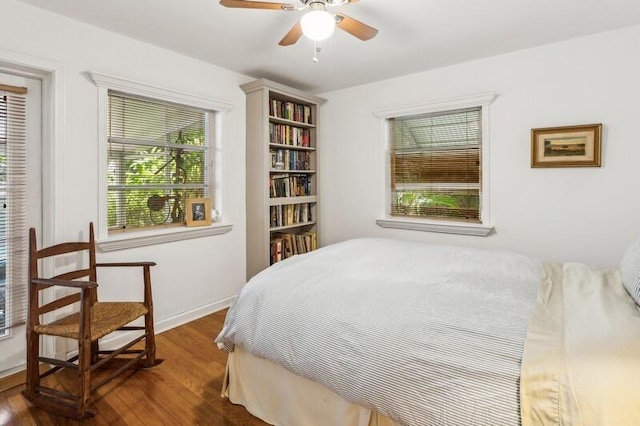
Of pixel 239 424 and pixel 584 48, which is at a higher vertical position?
pixel 584 48

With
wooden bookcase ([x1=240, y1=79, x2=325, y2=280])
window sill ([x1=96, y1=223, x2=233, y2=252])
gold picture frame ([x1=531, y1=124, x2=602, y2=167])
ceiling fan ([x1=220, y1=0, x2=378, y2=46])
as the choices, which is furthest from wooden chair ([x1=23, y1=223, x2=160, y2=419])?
gold picture frame ([x1=531, y1=124, x2=602, y2=167])

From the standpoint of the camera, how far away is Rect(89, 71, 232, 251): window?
2.53 m

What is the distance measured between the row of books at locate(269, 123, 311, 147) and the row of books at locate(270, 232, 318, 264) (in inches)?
40.3

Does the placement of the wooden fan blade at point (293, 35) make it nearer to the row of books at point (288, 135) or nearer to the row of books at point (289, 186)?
the row of books at point (288, 135)

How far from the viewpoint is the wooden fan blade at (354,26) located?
6.21 ft

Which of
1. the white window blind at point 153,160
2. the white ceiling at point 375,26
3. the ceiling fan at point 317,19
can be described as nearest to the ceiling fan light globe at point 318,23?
the ceiling fan at point 317,19

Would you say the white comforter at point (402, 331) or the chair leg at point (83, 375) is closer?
the white comforter at point (402, 331)

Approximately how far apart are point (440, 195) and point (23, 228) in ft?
10.9

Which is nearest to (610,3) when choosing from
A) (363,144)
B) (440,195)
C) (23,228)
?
(440,195)

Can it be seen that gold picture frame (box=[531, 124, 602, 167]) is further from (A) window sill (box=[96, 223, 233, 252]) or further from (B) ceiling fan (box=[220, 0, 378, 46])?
(A) window sill (box=[96, 223, 233, 252])

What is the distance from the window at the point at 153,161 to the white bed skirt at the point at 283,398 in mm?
1422

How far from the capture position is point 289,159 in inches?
149

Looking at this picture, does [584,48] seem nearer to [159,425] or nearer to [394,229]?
[394,229]

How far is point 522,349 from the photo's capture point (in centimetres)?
111
